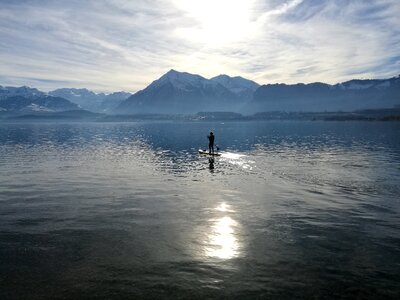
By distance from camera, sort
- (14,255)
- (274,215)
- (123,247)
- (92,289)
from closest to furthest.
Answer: (92,289) → (14,255) → (123,247) → (274,215)

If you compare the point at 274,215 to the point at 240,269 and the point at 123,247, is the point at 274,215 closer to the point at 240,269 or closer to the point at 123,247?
the point at 240,269

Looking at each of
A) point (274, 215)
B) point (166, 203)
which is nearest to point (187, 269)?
point (274, 215)

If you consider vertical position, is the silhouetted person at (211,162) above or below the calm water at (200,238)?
above

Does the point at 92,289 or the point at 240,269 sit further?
the point at 240,269

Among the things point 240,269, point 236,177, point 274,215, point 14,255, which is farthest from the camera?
point 236,177

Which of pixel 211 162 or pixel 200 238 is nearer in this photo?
pixel 200 238

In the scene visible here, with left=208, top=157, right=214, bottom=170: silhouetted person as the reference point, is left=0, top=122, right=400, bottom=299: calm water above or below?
below

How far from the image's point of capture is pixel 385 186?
35656 mm

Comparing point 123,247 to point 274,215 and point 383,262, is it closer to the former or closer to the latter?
point 274,215

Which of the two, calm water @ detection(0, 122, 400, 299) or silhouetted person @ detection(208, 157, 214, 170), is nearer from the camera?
calm water @ detection(0, 122, 400, 299)

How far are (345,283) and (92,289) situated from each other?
36.0 ft

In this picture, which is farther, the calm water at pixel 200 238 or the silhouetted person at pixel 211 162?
the silhouetted person at pixel 211 162

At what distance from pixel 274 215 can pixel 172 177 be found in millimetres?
18952

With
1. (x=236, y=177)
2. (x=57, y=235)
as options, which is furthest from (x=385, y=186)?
(x=57, y=235)
